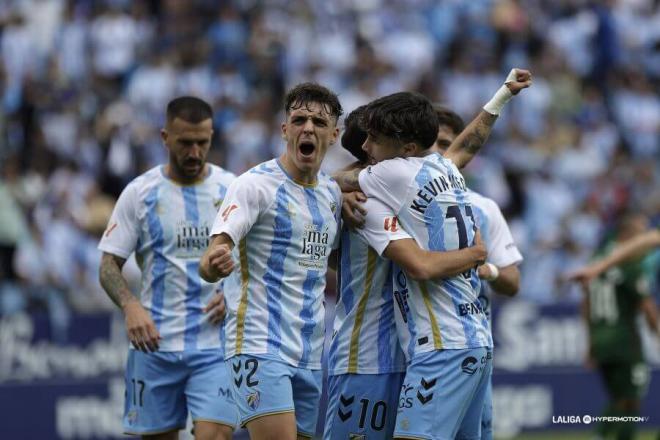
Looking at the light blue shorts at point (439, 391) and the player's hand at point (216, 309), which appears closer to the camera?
the light blue shorts at point (439, 391)

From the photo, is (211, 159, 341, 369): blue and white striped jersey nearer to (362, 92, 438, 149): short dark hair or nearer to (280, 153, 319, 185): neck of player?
(280, 153, 319, 185): neck of player

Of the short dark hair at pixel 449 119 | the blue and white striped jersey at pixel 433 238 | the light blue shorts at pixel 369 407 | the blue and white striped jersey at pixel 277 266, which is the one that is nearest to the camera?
the blue and white striped jersey at pixel 433 238

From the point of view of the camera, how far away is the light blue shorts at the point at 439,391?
6.95 m

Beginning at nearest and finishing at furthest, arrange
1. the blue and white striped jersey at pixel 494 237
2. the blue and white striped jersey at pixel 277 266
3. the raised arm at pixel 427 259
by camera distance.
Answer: the raised arm at pixel 427 259 → the blue and white striped jersey at pixel 277 266 → the blue and white striped jersey at pixel 494 237

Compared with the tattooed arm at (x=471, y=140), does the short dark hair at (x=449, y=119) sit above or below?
above

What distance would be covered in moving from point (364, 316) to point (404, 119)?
1210mm

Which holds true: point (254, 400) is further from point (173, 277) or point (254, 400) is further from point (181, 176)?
point (181, 176)

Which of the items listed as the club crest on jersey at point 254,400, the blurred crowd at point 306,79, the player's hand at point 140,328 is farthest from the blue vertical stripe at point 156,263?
the blurred crowd at point 306,79

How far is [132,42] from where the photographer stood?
63.9 ft

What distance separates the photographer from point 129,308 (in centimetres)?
850

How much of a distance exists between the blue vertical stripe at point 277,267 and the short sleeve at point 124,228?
1.78 meters

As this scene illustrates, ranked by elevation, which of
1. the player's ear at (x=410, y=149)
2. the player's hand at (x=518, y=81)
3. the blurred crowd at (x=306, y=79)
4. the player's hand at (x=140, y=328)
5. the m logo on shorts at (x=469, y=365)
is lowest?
the m logo on shorts at (x=469, y=365)

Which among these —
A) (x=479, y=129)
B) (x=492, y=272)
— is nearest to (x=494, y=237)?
(x=492, y=272)

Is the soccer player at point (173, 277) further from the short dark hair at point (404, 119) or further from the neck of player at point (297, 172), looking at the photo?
the short dark hair at point (404, 119)
